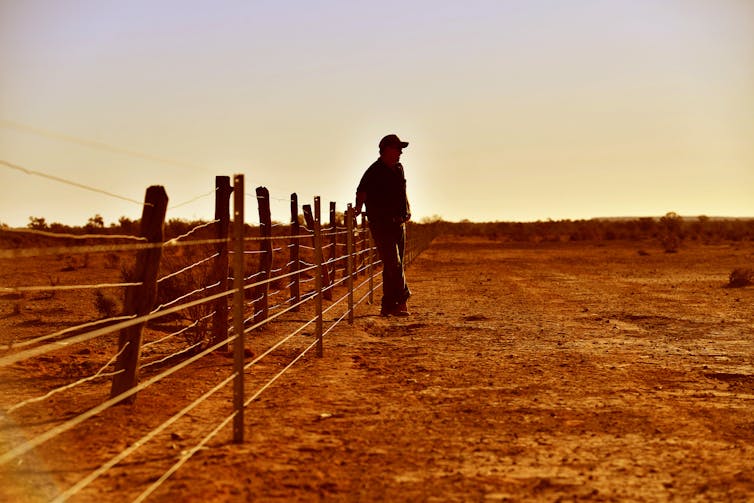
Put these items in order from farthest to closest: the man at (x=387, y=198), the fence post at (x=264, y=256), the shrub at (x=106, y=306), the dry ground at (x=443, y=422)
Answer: the shrub at (x=106, y=306), the man at (x=387, y=198), the fence post at (x=264, y=256), the dry ground at (x=443, y=422)

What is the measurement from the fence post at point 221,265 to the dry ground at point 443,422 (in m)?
0.44

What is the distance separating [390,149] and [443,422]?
21.4ft

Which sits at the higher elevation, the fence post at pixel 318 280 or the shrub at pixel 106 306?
the fence post at pixel 318 280

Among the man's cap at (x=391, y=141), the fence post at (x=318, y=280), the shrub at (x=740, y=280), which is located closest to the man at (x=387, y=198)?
the man's cap at (x=391, y=141)

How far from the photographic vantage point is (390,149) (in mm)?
11773

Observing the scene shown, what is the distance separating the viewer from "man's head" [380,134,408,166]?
11789 millimetres

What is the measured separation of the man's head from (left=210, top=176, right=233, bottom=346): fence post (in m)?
3.11

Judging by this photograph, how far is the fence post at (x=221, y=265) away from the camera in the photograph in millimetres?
8945

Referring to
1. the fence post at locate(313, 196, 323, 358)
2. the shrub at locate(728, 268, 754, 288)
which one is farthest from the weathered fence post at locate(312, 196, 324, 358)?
the shrub at locate(728, 268, 754, 288)

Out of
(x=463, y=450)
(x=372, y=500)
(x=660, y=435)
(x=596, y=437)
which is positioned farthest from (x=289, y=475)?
(x=660, y=435)

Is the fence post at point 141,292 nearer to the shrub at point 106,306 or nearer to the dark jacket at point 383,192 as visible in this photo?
the dark jacket at point 383,192

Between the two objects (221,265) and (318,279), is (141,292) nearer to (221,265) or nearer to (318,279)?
(318,279)

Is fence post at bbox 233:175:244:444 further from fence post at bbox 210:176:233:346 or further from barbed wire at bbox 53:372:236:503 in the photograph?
fence post at bbox 210:176:233:346

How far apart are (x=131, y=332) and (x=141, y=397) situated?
2.17 ft
